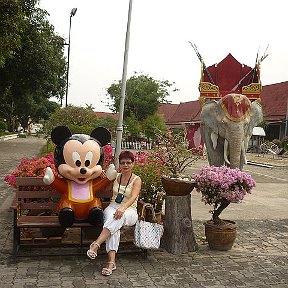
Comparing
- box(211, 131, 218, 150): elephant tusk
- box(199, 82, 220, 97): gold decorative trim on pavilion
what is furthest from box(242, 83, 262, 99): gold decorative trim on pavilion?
box(211, 131, 218, 150): elephant tusk

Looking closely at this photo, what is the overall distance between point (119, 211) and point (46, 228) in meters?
1.18

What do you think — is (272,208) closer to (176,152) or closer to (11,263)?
(176,152)

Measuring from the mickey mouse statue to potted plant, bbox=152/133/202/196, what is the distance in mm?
788

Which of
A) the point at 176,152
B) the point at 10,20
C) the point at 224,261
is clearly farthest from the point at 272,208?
the point at 10,20

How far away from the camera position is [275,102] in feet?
132

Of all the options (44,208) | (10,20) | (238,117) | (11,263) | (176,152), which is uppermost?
(10,20)

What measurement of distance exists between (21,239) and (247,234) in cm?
372

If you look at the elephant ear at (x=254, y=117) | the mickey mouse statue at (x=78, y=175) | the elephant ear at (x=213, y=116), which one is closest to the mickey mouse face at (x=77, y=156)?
the mickey mouse statue at (x=78, y=175)

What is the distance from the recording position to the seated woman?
500 centimetres

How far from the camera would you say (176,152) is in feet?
22.6

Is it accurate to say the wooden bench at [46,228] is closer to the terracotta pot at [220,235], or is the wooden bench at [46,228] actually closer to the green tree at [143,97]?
the terracotta pot at [220,235]

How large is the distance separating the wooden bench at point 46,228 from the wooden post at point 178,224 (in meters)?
0.48

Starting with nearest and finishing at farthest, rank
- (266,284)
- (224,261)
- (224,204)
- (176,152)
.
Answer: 1. (266,284)
2. (224,261)
3. (224,204)
4. (176,152)

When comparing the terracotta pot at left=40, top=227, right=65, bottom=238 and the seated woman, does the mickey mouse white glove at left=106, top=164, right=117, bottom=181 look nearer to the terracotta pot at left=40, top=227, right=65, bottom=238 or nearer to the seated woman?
→ the seated woman
